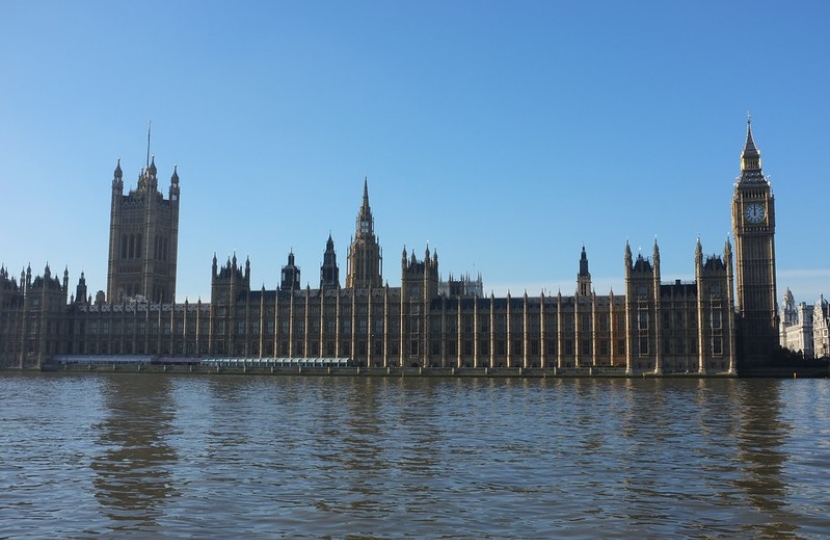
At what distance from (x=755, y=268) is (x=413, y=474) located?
12532 centimetres

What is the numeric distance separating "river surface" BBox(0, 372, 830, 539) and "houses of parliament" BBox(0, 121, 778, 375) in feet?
260

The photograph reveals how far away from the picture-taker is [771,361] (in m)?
131

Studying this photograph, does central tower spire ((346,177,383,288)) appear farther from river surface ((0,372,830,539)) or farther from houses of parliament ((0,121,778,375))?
river surface ((0,372,830,539))

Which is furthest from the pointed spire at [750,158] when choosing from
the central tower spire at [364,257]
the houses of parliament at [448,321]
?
the central tower spire at [364,257]

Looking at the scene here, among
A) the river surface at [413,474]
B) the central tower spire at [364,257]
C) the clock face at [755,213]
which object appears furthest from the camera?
the central tower spire at [364,257]

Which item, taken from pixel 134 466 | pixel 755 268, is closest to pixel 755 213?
pixel 755 268

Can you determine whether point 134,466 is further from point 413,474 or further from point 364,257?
point 364,257

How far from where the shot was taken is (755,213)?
143625 mm

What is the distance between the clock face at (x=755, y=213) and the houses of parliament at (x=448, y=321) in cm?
16

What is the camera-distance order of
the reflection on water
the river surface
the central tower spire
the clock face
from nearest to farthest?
the river surface < the reflection on water < the clock face < the central tower spire

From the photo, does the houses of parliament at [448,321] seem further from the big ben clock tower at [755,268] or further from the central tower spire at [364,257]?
the central tower spire at [364,257]

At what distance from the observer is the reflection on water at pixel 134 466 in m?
22.4

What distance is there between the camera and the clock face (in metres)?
143

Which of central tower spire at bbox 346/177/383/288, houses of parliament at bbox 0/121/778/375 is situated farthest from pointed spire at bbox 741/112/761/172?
central tower spire at bbox 346/177/383/288
